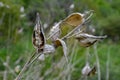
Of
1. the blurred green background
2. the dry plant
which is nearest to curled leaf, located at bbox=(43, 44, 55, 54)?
the dry plant

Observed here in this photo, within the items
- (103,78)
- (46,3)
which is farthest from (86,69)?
(46,3)

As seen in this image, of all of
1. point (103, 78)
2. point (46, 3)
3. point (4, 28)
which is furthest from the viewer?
point (4, 28)

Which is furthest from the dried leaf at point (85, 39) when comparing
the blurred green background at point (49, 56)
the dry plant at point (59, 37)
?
the blurred green background at point (49, 56)

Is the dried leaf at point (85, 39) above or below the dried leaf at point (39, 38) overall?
below

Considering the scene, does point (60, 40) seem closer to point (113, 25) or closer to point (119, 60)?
point (119, 60)

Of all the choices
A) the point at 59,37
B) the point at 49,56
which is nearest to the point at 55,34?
the point at 59,37

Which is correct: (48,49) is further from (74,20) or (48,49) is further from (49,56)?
(49,56)

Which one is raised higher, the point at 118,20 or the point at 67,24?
the point at 67,24

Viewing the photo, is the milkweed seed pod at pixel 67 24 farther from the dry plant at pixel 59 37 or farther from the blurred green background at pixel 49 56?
the blurred green background at pixel 49 56
